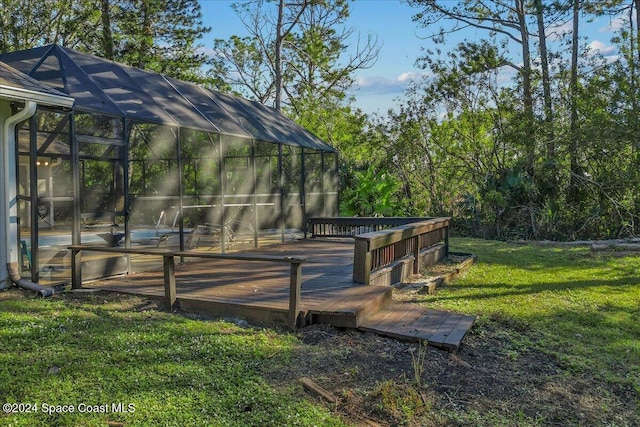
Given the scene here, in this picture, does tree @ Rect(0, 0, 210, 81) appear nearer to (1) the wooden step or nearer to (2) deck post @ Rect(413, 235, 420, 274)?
(2) deck post @ Rect(413, 235, 420, 274)

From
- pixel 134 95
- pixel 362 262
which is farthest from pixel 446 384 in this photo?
pixel 134 95

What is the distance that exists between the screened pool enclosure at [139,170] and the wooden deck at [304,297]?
0.73 metres

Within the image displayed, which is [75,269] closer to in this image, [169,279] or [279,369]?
[169,279]

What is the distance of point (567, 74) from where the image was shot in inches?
556

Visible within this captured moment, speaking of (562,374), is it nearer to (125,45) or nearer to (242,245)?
(242,245)

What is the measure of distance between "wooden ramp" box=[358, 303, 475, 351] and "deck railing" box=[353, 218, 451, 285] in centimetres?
69

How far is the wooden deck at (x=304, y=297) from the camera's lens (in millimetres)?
4422

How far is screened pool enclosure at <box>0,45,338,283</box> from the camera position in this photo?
5.77 meters

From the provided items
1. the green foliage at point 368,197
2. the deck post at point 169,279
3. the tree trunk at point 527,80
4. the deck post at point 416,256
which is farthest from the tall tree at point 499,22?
the deck post at point 169,279

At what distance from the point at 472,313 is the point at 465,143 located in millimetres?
10985

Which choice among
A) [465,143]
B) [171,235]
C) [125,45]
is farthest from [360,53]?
[171,235]

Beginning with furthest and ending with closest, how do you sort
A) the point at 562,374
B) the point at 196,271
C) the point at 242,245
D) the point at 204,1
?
1. the point at 204,1
2. the point at 242,245
3. the point at 196,271
4. the point at 562,374

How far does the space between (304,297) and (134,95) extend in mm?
4435

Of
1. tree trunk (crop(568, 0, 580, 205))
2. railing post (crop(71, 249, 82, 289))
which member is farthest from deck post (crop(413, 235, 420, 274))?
tree trunk (crop(568, 0, 580, 205))
